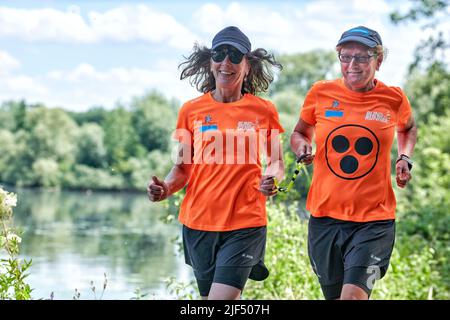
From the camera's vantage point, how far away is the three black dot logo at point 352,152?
5.02 m

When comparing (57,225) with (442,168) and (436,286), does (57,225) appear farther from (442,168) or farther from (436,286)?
(436,286)

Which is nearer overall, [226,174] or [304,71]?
[226,174]

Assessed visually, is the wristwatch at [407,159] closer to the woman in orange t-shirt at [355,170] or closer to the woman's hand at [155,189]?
the woman in orange t-shirt at [355,170]

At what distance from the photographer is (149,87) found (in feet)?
207

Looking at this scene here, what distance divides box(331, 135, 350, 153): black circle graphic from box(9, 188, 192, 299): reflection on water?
333cm

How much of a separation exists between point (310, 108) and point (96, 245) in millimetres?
26187

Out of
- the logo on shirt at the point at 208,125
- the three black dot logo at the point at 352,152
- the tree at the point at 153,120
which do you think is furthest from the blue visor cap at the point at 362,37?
the tree at the point at 153,120

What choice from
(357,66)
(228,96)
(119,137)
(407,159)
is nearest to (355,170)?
(407,159)

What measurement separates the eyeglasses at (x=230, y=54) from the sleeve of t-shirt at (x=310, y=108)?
0.47 meters

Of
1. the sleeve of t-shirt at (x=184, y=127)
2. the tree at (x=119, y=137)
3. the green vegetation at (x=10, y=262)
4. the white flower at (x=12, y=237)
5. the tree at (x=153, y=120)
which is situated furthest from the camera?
the tree at (x=119, y=137)

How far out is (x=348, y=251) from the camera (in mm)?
5066

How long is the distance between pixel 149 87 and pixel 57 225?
83.2ft

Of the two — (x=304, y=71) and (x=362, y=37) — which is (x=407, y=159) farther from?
(x=304, y=71)
